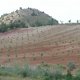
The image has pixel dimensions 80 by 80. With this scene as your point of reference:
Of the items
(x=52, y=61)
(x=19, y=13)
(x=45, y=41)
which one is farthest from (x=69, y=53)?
(x=19, y=13)

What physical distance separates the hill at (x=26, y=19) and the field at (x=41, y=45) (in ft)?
14.9

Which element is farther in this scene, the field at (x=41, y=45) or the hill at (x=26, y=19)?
the hill at (x=26, y=19)

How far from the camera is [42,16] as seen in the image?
62500 millimetres

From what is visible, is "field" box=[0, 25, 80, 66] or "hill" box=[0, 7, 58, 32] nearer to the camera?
"field" box=[0, 25, 80, 66]

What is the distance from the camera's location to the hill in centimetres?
5456

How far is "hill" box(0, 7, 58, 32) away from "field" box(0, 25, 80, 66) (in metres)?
4.56

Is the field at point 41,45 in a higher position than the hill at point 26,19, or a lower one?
lower

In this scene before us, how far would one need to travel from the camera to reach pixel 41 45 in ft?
127

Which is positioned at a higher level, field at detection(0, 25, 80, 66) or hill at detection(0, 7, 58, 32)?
hill at detection(0, 7, 58, 32)

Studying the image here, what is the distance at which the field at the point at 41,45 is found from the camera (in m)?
32.4

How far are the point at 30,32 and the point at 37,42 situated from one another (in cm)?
562

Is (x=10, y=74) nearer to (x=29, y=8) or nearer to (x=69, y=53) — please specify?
(x=69, y=53)

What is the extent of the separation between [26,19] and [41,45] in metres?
21.0

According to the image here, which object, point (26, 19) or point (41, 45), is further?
point (26, 19)
